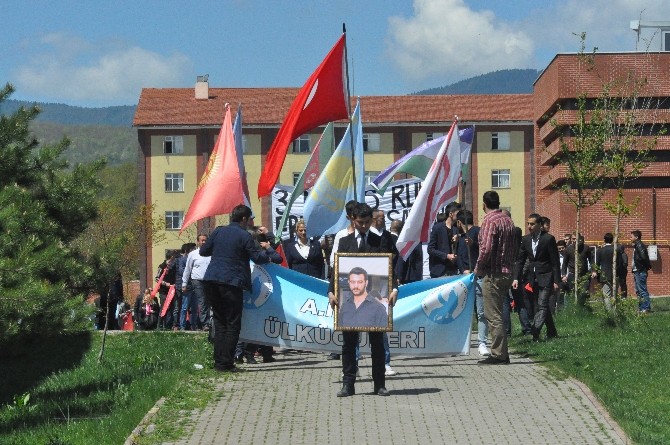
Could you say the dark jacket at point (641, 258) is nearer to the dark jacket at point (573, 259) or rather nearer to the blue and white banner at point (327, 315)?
the dark jacket at point (573, 259)

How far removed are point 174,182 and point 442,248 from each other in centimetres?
7571

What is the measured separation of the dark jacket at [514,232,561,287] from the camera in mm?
18719

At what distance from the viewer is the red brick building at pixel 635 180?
51.4 m

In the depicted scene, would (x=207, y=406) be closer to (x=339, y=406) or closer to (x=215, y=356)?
(x=339, y=406)

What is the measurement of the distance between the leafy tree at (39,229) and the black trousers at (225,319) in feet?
5.24

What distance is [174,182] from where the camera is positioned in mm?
92125

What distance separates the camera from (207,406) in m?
11.6

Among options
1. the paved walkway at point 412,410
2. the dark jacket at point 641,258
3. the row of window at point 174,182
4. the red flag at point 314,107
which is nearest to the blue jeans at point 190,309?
the red flag at point 314,107

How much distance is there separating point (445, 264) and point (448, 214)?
783 millimetres

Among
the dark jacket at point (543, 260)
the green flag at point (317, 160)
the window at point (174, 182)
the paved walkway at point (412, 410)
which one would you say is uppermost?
the window at point (174, 182)

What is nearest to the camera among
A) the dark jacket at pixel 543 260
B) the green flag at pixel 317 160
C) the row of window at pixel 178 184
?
the dark jacket at pixel 543 260

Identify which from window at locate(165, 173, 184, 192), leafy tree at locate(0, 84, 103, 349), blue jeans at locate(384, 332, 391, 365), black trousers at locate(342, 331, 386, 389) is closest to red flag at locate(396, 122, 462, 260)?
blue jeans at locate(384, 332, 391, 365)

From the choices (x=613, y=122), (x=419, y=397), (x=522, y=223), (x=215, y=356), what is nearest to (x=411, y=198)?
(x=613, y=122)

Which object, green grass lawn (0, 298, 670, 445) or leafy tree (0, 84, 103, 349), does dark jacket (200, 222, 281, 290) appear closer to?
green grass lawn (0, 298, 670, 445)
